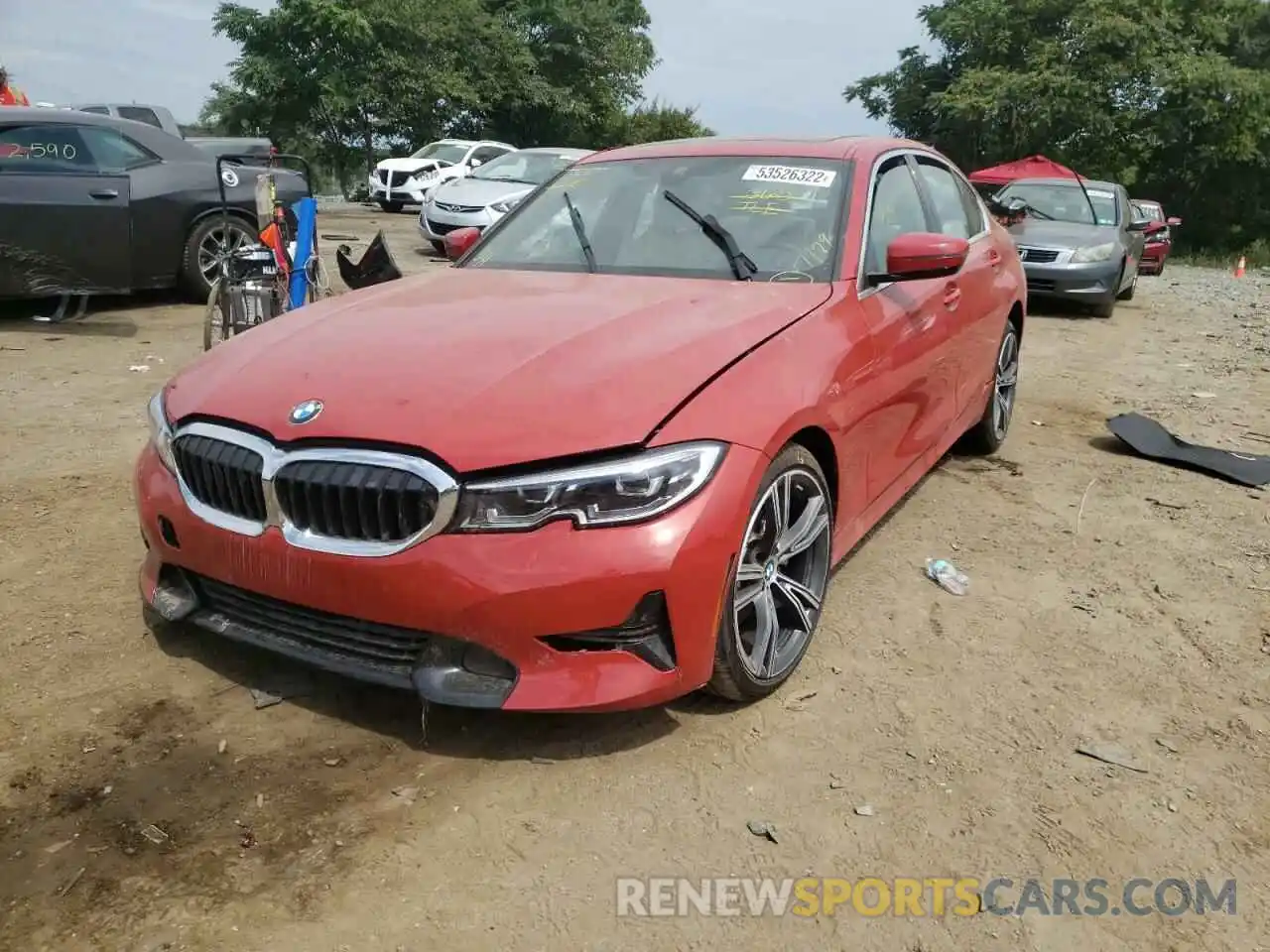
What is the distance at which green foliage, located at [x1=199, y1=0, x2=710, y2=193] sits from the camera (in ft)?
102

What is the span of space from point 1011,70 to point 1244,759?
113 ft

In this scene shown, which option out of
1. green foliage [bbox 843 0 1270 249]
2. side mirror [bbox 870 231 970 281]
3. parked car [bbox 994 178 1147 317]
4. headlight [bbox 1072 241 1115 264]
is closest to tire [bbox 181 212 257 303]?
side mirror [bbox 870 231 970 281]

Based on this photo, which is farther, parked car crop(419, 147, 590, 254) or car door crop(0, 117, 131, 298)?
parked car crop(419, 147, 590, 254)

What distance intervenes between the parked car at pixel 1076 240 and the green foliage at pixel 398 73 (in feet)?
77.8

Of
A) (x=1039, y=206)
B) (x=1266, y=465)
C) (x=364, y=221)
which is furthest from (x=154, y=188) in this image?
(x=364, y=221)

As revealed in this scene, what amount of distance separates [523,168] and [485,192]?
1.10 metres

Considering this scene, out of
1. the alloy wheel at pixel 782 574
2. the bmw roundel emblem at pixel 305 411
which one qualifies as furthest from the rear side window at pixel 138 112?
the alloy wheel at pixel 782 574

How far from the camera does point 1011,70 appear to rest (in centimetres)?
3288

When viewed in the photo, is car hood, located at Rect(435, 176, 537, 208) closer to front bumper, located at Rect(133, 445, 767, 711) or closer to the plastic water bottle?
the plastic water bottle

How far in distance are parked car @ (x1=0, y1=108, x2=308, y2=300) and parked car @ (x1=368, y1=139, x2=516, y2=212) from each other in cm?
1306

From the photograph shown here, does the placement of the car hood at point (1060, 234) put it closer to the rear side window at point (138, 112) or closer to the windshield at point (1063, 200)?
the windshield at point (1063, 200)

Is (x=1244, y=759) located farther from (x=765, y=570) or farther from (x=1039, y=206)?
(x=1039, y=206)

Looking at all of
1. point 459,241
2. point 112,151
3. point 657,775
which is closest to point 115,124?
point 112,151

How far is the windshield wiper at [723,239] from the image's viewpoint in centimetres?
347
